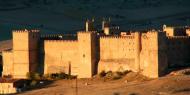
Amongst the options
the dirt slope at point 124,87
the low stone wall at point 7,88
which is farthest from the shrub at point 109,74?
the low stone wall at point 7,88

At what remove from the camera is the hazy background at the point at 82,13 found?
101 metres

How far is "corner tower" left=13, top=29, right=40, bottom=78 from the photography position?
61.7 m

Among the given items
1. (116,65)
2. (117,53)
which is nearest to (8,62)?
(116,65)

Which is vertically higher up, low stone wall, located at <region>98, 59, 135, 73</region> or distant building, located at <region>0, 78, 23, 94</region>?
low stone wall, located at <region>98, 59, 135, 73</region>

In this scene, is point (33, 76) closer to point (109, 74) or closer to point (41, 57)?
point (41, 57)

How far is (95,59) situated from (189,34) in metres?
4.94

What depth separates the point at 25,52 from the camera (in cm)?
6188

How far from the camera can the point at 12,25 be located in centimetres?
10125

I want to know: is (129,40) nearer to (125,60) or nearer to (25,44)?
(125,60)

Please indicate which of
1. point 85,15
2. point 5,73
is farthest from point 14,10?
point 5,73

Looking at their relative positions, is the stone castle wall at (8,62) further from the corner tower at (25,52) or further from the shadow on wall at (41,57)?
the shadow on wall at (41,57)

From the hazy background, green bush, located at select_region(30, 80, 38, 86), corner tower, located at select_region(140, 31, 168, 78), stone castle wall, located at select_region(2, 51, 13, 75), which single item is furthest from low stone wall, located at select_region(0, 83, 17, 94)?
the hazy background

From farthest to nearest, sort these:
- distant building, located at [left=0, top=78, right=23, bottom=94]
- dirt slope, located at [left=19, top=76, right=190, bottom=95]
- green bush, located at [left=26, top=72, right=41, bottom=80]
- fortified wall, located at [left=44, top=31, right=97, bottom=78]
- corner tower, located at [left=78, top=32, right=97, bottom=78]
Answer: green bush, located at [left=26, top=72, right=41, bottom=80], distant building, located at [left=0, top=78, right=23, bottom=94], fortified wall, located at [left=44, top=31, right=97, bottom=78], corner tower, located at [left=78, top=32, right=97, bottom=78], dirt slope, located at [left=19, top=76, right=190, bottom=95]

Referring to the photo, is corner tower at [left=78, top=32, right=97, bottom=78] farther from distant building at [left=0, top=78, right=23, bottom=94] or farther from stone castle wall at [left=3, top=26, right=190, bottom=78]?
distant building at [left=0, top=78, right=23, bottom=94]
